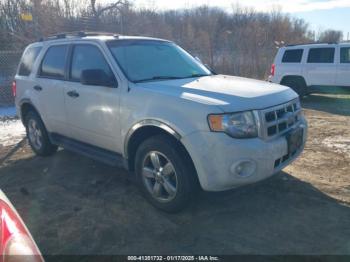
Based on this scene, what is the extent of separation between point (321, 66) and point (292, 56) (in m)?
1.07

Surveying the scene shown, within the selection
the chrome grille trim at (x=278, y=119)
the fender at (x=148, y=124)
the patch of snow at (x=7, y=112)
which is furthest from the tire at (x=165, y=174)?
the patch of snow at (x=7, y=112)

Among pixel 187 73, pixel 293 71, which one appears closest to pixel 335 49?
pixel 293 71

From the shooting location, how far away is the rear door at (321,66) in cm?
1080

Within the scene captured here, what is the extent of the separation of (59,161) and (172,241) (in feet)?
10.3

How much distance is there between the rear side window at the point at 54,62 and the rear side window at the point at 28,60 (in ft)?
1.21

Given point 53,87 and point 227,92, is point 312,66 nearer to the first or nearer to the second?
point 227,92

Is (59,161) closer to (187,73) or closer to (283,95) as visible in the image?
(187,73)

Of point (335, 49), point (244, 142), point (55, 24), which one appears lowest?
point (244, 142)

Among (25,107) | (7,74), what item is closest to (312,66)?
(25,107)

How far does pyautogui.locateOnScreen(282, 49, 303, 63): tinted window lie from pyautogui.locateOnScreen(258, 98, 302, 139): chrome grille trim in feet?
27.3

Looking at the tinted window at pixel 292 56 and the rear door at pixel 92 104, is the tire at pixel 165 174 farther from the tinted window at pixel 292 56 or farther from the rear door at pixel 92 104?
the tinted window at pixel 292 56

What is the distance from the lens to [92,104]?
165 inches

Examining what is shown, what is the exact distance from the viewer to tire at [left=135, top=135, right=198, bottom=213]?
3.35 meters

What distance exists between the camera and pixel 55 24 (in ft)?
60.7
